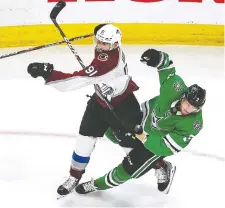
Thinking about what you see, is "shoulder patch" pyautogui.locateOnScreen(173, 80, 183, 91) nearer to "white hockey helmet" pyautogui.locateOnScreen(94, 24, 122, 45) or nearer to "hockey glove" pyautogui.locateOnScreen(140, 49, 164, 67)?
"hockey glove" pyautogui.locateOnScreen(140, 49, 164, 67)

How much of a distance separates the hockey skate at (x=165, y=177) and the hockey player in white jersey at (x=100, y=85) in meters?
0.25

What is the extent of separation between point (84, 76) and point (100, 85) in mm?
192

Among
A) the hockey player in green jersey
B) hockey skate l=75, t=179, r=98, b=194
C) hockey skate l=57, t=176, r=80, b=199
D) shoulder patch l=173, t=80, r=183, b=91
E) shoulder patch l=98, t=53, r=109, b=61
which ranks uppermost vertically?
shoulder patch l=98, t=53, r=109, b=61

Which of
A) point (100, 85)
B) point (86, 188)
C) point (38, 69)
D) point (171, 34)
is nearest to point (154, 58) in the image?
point (100, 85)

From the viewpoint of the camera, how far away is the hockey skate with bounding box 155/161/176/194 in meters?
3.19

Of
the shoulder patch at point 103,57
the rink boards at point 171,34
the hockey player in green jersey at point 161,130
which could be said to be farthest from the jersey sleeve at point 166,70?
the rink boards at point 171,34

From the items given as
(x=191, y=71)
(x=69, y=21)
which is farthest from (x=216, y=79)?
(x=69, y=21)

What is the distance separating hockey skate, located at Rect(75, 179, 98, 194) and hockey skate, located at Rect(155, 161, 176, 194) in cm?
34

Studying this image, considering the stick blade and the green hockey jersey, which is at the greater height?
the stick blade

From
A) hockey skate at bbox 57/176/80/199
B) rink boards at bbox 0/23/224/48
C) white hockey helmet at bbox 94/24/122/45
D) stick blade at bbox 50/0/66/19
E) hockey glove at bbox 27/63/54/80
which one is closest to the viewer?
hockey glove at bbox 27/63/54/80

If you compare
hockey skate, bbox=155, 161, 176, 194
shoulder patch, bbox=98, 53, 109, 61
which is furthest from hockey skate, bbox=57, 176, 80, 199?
shoulder patch, bbox=98, 53, 109, 61

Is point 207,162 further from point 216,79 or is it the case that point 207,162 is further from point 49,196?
Answer: point 216,79

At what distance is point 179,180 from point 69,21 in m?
2.51

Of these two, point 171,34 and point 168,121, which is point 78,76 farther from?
point 171,34
